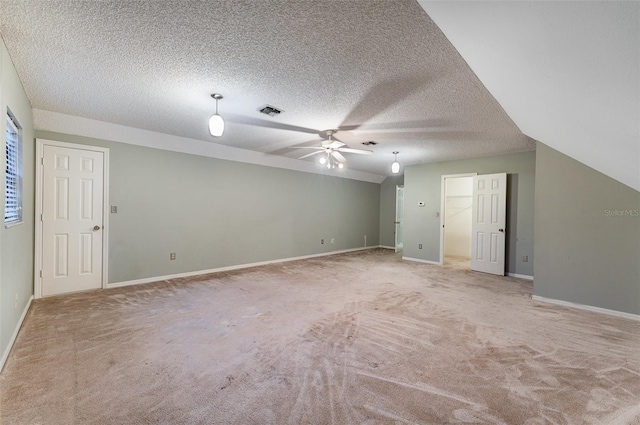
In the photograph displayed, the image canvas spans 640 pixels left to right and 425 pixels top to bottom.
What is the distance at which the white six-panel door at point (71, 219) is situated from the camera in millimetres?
3709

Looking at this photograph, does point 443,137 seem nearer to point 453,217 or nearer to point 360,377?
point 360,377

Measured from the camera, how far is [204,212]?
17.0ft

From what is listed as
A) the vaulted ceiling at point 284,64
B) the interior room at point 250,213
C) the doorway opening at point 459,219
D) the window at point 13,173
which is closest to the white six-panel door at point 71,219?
the interior room at point 250,213

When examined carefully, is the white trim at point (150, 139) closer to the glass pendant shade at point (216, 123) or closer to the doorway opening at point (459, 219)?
→ the glass pendant shade at point (216, 123)

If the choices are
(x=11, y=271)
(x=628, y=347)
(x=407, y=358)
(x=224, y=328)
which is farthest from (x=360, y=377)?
(x=11, y=271)

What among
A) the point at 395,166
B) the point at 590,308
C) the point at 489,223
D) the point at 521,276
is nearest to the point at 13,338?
the point at 395,166

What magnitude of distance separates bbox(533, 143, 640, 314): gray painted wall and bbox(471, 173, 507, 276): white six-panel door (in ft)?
5.06

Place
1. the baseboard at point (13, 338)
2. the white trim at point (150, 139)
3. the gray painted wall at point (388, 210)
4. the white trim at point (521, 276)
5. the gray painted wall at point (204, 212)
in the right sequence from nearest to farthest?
the baseboard at point (13, 338)
the white trim at point (150, 139)
the gray painted wall at point (204, 212)
the white trim at point (521, 276)
the gray painted wall at point (388, 210)

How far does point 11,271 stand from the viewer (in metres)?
2.46

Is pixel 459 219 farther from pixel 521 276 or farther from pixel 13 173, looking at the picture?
pixel 13 173

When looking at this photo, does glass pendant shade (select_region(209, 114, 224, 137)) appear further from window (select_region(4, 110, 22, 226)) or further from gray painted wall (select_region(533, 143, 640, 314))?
gray painted wall (select_region(533, 143, 640, 314))

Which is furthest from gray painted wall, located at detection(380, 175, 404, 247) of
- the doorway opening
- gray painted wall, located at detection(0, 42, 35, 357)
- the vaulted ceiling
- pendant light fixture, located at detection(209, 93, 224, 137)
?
gray painted wall, located at detection(0, 42, 35, 357)

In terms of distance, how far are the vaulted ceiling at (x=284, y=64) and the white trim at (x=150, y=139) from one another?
14 cm

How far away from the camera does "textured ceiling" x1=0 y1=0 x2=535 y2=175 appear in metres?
1.71
